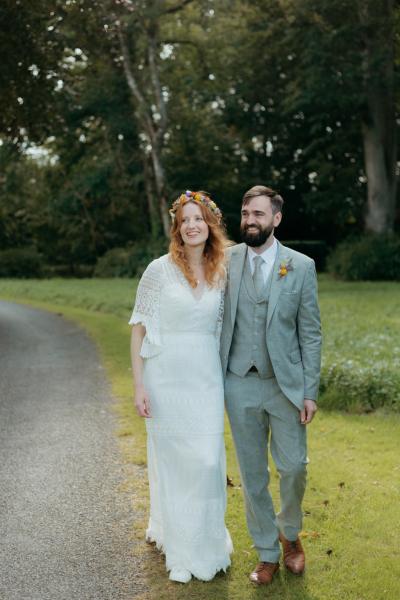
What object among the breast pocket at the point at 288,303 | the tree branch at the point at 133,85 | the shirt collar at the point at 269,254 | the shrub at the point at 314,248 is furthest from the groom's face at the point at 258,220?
the shrub at the point at 314,248

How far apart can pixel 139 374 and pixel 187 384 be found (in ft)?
1.10

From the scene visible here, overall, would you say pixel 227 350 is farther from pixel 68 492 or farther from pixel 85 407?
pixel 85 407

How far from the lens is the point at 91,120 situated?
38.2 m

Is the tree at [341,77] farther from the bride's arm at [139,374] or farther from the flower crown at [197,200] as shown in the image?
the bride's arm at [139,374]

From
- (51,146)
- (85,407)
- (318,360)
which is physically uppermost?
(51,146)

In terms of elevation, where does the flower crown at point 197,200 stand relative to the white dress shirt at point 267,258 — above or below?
above

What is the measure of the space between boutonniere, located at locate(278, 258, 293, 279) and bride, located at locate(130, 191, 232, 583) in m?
0.39

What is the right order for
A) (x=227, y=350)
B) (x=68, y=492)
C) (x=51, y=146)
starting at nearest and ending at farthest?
(x=227, y=350) → (x=68, y=492) → (x=51, y=146)

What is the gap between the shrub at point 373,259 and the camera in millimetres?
29000

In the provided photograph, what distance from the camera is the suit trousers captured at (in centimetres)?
438

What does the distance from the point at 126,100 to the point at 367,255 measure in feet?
48.4

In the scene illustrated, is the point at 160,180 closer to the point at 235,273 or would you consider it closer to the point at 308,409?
the point at 235,273

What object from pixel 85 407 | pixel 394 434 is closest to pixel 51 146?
pixel 85 407

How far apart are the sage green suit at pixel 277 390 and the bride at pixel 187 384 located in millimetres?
130
